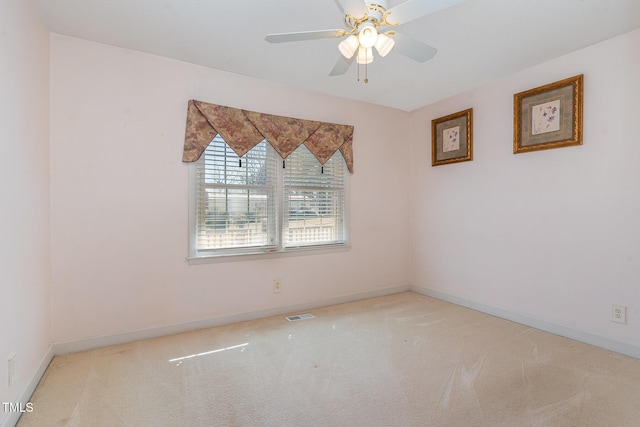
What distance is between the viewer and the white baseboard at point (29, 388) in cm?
159

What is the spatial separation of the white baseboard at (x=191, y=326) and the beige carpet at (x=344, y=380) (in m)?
0.09

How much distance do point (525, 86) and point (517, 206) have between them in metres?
1.16

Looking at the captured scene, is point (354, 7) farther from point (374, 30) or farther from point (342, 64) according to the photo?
point (342, 64)

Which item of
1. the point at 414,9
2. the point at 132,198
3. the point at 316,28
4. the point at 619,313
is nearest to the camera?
the point at 414,9

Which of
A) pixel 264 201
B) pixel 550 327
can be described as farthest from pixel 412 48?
pixel 550 327

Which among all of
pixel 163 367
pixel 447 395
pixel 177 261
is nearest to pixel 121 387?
pixel 163 367

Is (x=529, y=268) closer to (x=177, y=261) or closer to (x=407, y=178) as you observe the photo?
(x=407, y=178)

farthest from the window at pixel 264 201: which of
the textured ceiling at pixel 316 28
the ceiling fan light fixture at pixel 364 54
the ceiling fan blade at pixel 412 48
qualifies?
the ceiling fan blade at pixel 412 48

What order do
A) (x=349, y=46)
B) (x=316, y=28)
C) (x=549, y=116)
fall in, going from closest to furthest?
1. (x=349, y=46)
2. (x=316, y=28)
3. (x=549, y=116)

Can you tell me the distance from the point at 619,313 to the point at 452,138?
2.25 m

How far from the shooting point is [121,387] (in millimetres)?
2023

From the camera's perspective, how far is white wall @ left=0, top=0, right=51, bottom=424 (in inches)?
64.3

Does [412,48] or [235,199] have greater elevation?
[412,48]

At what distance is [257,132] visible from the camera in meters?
3.21
